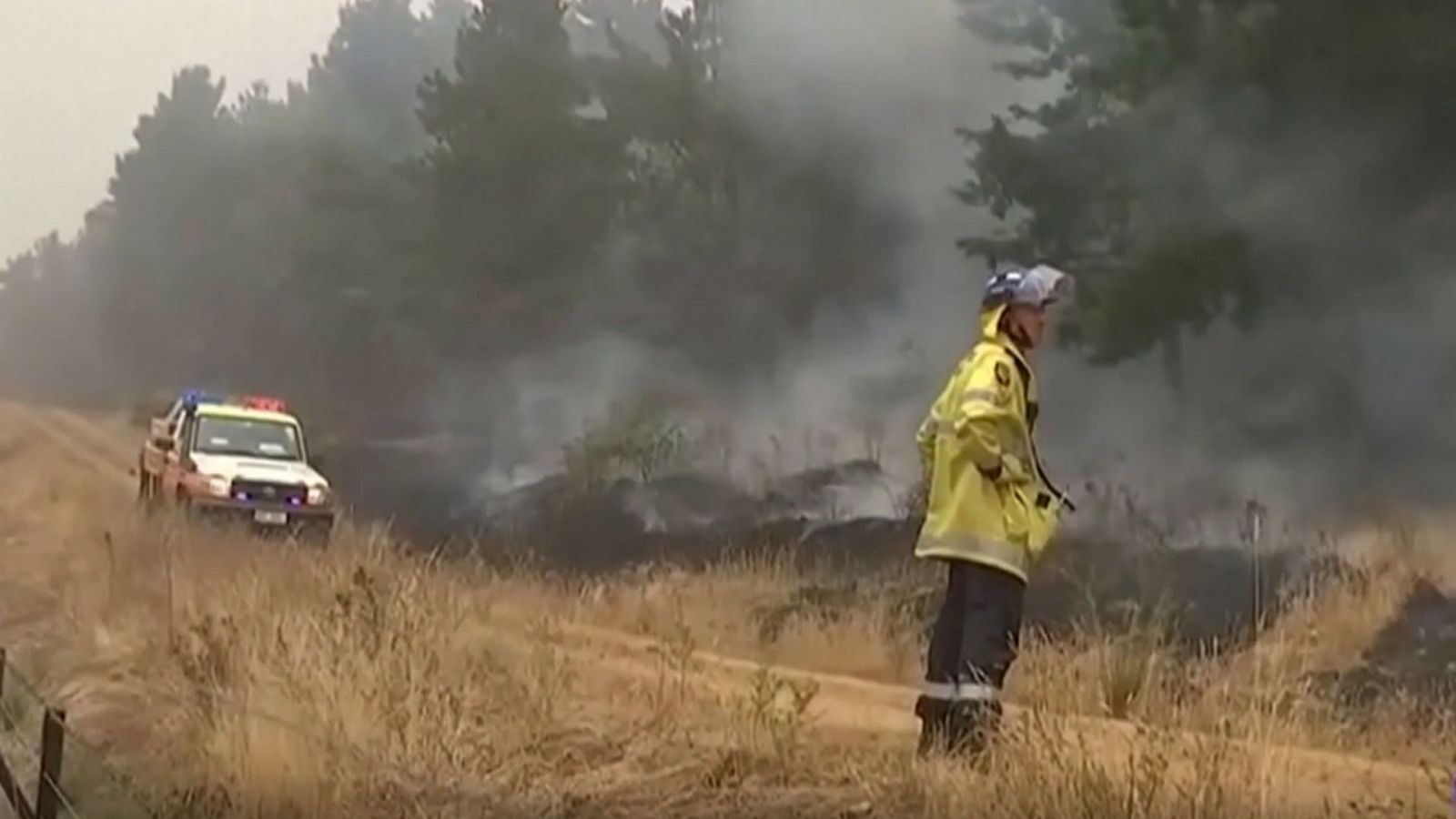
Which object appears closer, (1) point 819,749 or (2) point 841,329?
(1) point 819,749

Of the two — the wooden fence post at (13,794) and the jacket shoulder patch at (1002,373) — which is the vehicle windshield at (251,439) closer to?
the wooden fence post at (13,794)

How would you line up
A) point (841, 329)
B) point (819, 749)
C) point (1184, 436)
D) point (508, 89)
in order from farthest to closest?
point (508, 89) < point (841, 329) < point (1184, 436) < point (819, 749)

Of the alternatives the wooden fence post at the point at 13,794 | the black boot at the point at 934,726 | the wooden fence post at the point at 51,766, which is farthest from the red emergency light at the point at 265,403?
the black boot at the point at 934,726

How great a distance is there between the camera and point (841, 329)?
479cm

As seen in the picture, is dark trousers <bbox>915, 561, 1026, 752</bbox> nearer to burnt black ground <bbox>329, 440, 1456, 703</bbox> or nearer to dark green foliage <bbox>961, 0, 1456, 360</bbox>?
burnt black ground <bbox>329, 440, 1456, 703</bbox>

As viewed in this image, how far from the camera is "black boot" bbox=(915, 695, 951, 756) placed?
13.0ft

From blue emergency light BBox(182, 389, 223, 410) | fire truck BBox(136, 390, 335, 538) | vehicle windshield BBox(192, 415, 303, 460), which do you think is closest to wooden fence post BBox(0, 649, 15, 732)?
fire truck BBox(136, 390, 335, 538)

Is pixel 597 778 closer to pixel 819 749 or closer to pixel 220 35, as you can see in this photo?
pixel 819 749

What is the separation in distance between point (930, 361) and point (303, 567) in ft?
5.90

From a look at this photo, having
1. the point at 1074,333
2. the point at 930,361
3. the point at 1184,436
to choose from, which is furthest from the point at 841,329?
the point at 1184,436

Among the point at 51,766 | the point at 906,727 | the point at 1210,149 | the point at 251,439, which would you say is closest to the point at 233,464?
the point at 251,439

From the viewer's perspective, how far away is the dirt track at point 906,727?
12.1 ft

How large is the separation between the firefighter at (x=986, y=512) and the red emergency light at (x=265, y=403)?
2346 millimetres

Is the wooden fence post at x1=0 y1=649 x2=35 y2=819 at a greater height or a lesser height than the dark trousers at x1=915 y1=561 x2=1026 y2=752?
lesser
